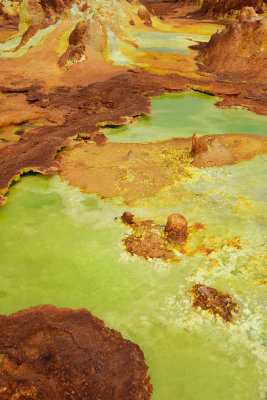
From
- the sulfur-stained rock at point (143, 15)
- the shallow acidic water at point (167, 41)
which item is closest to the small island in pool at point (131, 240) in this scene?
the shallow acidic water at point (167, 41)

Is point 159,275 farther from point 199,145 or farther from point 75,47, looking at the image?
point 75,47

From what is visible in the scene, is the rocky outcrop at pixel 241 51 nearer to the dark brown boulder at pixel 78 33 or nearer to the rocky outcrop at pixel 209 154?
the dark brown boulder at pixel 78 33

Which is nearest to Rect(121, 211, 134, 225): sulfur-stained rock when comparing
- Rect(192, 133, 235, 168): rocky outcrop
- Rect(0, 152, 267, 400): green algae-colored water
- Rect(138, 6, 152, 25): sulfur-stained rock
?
Rect(0, 152, 267, 400): green algae-colored water

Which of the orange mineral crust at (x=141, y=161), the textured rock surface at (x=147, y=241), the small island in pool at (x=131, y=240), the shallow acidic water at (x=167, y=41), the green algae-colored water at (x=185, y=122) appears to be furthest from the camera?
the shallow acidic water at (x=167, y=41)

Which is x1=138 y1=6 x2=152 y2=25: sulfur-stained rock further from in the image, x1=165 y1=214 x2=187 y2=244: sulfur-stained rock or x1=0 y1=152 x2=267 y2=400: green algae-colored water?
x1=165 y1=214 x2=187 y2=244: sulfur-stained rock

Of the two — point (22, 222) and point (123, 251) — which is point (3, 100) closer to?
point (22, 222)
